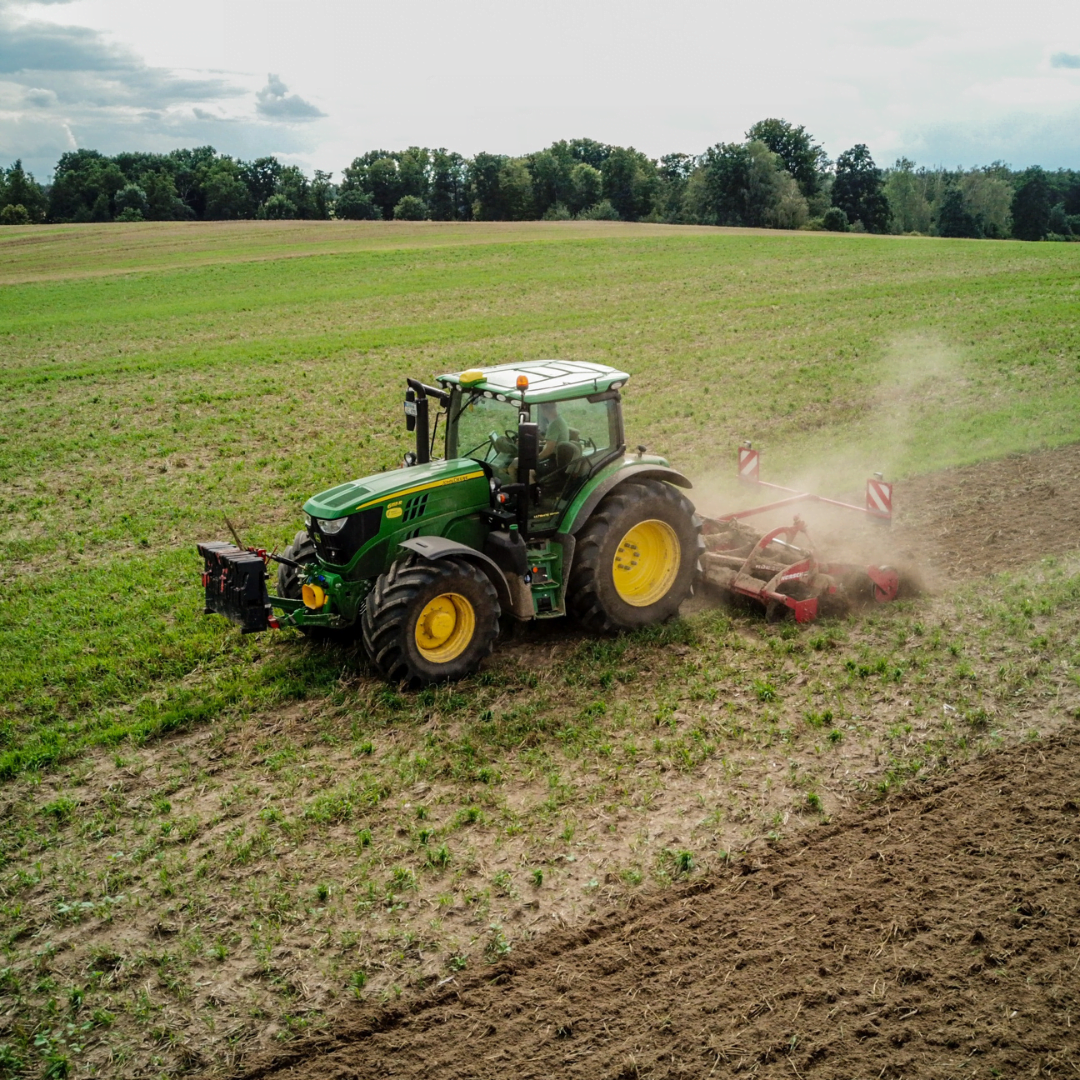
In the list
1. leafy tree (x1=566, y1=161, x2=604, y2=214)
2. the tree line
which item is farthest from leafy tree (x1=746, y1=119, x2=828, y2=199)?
leafy tree (x1=566, y1=161, x2=604, y2=214)

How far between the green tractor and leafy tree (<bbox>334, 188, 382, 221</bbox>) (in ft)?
293

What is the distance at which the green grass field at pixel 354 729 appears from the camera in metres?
6.02

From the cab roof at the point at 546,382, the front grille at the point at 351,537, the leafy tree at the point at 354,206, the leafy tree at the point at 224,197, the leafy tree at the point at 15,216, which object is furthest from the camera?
the leafy tree at the point at 224,197

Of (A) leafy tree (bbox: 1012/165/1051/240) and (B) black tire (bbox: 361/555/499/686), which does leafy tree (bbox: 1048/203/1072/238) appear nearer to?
(A) leafy tree (bbox: 1012/165/1051/240)

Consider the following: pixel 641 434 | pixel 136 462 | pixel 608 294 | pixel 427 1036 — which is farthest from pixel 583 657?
pixel 608 294

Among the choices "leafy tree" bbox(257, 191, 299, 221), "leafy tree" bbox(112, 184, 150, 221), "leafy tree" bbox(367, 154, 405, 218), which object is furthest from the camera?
"leafy tree" bbox(367, 154, 405, 218)

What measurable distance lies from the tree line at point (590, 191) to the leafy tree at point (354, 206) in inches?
3.7

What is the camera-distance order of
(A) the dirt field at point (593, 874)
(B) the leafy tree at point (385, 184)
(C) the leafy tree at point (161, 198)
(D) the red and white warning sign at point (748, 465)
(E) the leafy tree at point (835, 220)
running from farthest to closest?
1. (B) the leafy tree at point (385, 184)
2. (C) the leafy tree at point (161, 198)
3. (E) the leafy tree at point (835, 220)
4. (D) the red and white warning sign at point (748, 465)
5. (A) the dirt field at point (593, 874)

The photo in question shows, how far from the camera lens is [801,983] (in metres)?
5.64

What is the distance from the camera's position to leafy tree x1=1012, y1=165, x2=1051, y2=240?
9781cm

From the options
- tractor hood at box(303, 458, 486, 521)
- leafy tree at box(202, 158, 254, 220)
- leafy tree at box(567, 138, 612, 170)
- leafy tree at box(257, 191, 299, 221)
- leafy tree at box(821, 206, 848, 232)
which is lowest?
tractor hood at box(303, 458, 486, 521)

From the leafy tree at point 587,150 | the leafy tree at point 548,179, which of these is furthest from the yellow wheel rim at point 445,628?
the leafy tree at point 587,150

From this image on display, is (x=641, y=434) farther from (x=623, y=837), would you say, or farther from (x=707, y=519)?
(x=623, y=837)

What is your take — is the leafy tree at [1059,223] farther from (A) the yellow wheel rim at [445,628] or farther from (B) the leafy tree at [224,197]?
(A) the yellow wheel rim at [445,628]
